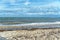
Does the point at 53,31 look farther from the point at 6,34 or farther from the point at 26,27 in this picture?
the point at 6,34

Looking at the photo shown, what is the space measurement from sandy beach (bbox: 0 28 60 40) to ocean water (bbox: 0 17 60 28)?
0.03m

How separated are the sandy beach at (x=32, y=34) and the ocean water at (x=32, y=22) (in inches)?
1.4

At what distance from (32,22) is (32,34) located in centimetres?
11

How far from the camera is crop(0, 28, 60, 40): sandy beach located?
2.36 feet

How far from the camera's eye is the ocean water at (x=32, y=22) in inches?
30.6

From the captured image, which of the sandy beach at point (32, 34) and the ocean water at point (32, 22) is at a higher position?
the ocean water at point (32, 22)

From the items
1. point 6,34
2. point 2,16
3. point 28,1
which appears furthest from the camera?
point 28,1

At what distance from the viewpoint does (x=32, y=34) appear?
29.0 inches

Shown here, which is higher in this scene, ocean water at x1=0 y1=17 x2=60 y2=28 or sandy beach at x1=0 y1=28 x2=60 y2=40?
ocean water at x1=0 y1=17 x2=60 y2=28

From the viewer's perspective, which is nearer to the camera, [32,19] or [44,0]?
[32,19]

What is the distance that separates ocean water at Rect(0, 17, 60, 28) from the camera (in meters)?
0.78

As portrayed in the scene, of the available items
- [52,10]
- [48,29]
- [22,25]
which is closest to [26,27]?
[22,25]

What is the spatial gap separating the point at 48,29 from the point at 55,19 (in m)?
0.13

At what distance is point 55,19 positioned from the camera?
854mm
